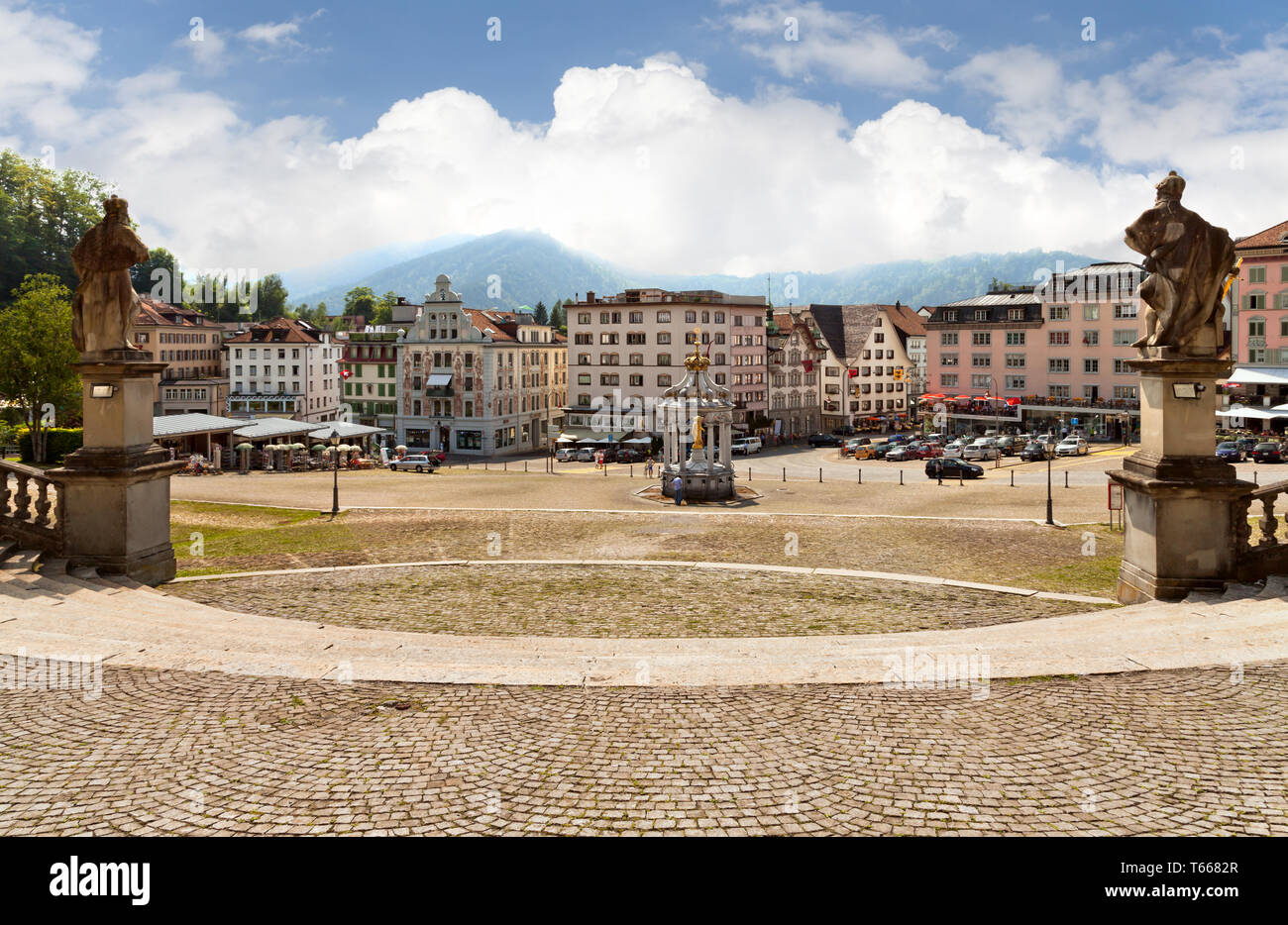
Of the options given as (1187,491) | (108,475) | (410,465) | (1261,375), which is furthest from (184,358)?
(1187,491)

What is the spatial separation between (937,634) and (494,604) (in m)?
6.75

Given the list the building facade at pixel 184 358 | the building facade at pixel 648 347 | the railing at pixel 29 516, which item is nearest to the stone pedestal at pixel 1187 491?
the railing at pixel 29 516

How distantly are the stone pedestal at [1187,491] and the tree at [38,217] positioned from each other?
12005cm

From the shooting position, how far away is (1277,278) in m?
78.1

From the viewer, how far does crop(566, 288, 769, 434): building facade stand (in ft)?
328

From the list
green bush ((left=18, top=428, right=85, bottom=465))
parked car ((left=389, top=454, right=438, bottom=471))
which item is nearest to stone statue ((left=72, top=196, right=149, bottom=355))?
green bush ((left=18, top=428, right=85, bottom=465))

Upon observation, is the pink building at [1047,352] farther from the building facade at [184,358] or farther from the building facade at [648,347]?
the building facade at [184,358]

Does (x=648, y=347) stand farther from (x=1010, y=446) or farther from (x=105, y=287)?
(x=105, y=287)

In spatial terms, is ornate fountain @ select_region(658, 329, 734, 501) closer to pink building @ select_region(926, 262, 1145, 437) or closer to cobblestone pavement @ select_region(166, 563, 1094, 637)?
cobblestone pavement @ select_region(166, 563, 1094, 637)

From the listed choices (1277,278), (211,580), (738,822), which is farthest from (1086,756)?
(1277,278)

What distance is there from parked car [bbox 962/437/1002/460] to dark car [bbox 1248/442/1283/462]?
16.7 meters

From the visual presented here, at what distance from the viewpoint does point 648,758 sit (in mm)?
7711

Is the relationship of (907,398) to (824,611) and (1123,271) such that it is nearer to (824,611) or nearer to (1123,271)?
(1123,271)

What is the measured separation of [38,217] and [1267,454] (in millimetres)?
126645
